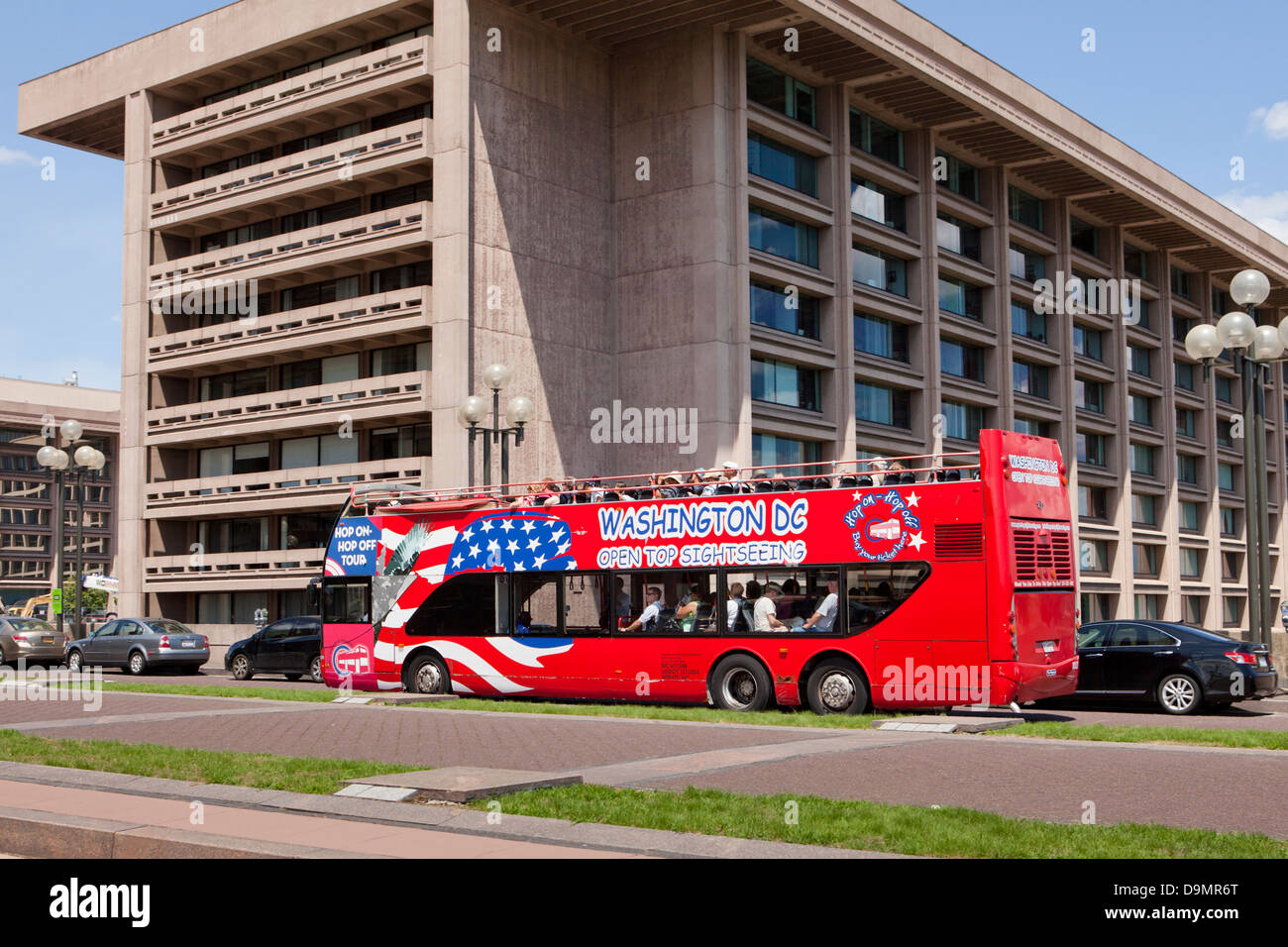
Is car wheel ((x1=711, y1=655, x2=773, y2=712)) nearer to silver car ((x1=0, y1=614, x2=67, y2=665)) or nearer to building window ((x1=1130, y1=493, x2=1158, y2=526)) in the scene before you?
silver car ((x1=0, y1=614, x2=67, y2=665))

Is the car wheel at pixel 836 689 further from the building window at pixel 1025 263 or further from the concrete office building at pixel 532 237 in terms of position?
the building window at pixel 1025 263

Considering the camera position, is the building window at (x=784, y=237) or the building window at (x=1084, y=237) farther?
the building window at (x=1084, y=237)

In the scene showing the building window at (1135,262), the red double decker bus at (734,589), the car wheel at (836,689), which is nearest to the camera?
the red double decker bus at (734,589)

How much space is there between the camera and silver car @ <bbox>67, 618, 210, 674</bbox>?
115 feet

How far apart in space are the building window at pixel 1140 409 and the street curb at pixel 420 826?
61.9 meters

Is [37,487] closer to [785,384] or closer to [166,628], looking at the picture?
[166,628]

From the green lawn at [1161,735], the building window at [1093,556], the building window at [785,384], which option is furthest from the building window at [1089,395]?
the green lawn at [1161,735]

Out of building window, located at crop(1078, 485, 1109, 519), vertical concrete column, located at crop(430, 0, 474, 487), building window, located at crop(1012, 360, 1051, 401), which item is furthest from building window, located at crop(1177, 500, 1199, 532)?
vertical concrete column, located at crop(430, 0, 474, 487)

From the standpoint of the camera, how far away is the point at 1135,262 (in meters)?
68.0

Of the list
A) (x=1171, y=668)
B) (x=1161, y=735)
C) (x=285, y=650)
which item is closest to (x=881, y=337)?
(x=285, y=650)

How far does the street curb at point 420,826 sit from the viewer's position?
8070 mm

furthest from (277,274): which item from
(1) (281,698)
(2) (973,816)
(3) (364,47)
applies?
(2) (973,816)

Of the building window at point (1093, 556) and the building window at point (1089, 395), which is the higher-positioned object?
the building window at point (1089, 395)
